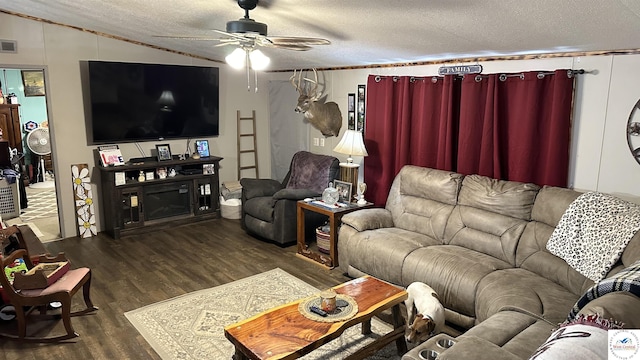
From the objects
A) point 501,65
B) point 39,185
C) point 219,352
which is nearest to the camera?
point 219,352

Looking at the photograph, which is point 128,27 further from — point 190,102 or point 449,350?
point 449,350

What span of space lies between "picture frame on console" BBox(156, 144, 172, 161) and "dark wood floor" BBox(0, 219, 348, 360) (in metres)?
0.92

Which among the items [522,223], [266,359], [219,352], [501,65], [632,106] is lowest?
[219,352]

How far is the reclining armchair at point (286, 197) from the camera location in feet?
16.3

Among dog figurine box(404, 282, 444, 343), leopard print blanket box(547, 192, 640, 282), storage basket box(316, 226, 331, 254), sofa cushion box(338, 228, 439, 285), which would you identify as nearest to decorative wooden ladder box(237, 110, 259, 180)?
storage basket box(316, 226, 331, 254)

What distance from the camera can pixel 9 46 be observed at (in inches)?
189

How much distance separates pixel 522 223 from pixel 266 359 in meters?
2.27

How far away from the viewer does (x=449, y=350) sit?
2.07 m

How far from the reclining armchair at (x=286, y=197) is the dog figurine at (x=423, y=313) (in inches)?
83.4

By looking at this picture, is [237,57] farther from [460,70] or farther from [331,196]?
[460,70]

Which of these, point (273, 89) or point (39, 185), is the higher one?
point (273, 89)

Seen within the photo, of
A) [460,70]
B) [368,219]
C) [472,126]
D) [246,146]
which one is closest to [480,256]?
[368,219]

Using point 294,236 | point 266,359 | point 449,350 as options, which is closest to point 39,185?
point 294,236

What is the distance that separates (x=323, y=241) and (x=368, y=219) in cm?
66
